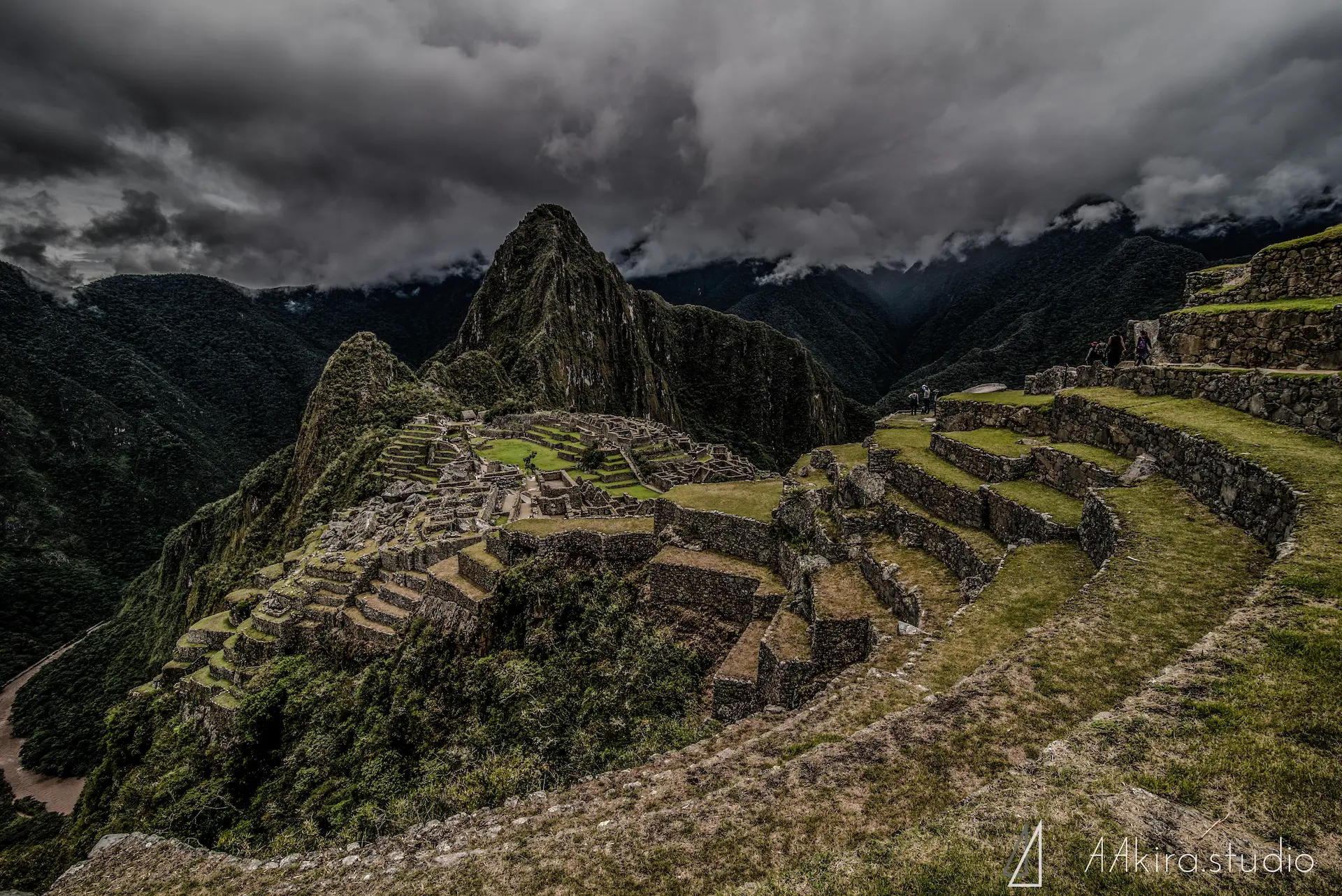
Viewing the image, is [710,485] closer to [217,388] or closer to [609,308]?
[609,308]

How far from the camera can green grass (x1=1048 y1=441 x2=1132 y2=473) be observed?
9.62 meters

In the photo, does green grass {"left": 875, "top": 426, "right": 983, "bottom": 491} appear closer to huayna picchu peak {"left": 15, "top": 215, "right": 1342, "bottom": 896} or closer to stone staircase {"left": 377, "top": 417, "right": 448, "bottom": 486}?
huayna picchu peak {"left": 15, "top": 215, "right": 1342, "bottom": 896}

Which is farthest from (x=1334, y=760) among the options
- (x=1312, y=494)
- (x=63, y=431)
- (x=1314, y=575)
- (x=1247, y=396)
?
(x=63, y=431)

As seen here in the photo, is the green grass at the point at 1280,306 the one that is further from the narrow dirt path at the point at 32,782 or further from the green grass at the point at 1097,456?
the narrow dirt path at the point at 32,782

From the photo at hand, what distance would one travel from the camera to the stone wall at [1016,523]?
8.99 metres

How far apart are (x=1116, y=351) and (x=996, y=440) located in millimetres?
5232

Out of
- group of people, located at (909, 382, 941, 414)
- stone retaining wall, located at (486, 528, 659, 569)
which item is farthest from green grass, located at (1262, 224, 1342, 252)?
stone retaining wall, located at (486, 528, 659, 569)

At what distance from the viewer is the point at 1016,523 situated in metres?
9.70

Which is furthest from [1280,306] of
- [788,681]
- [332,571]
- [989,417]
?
[332,571]

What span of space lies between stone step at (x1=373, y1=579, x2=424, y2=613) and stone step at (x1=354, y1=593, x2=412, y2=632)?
121 millimetres

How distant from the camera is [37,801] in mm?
41844

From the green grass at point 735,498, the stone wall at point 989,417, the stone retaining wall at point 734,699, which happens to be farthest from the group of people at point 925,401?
the stone retaining wall at point 734,699

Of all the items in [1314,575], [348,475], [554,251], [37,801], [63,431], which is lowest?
[37,801]

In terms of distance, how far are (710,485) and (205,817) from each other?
20.1m
